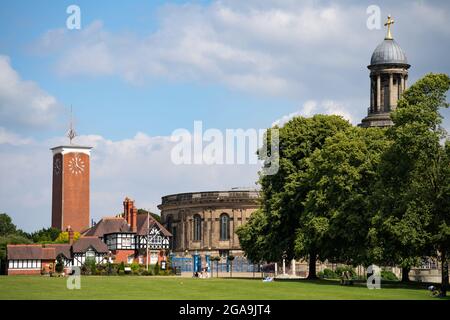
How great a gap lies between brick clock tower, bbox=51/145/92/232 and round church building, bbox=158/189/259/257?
45.2 m

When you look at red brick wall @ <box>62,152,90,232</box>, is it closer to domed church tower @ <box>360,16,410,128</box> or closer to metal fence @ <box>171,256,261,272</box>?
metal fence @ <box>171,256,261,272</box>

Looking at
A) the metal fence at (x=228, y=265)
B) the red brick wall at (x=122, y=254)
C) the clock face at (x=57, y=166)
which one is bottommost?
the metal fence at (x=228, y=265)

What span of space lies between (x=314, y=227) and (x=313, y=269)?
10280 mm

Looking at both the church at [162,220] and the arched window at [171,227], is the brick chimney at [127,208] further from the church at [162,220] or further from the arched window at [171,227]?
the arched window at [171,227]

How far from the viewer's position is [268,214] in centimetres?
7412

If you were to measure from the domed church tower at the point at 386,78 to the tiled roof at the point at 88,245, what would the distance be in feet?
112

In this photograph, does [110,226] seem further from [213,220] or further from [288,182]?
[288,182]

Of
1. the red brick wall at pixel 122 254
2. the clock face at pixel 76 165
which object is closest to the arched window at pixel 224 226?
the red brick wall at pixel 122 254

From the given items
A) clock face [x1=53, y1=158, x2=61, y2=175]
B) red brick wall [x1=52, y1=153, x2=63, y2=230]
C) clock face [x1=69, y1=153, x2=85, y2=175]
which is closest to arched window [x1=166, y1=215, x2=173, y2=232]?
red brick wall [x1=52, y1=153, x2=63, y2=230]

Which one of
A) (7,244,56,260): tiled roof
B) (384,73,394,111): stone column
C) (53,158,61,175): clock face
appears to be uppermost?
(384,73,394,111): stone column

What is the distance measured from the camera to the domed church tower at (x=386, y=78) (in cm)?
10912

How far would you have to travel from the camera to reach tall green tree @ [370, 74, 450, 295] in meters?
53.4
